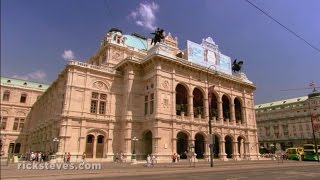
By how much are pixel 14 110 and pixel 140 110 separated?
44.3 m

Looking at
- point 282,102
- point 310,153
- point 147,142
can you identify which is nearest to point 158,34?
point 147,142

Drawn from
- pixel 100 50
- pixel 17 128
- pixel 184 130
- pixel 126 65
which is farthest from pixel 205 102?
pixel 17 128

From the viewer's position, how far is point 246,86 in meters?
53.5

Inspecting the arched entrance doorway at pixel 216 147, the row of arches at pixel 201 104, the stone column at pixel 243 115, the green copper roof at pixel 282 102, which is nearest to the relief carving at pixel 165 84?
the row of arches at pixel 201 104

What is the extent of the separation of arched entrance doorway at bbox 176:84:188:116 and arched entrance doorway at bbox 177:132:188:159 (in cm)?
382

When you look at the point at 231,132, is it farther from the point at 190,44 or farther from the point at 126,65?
the point at 126,65

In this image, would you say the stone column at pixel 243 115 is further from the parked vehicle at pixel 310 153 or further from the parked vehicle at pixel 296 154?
the parked vehicle at pixel 310 153

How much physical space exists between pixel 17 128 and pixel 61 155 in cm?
4193

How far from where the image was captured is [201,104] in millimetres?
46438

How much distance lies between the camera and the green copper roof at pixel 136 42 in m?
55.5

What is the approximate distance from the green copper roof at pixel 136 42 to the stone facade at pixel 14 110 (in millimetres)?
34197

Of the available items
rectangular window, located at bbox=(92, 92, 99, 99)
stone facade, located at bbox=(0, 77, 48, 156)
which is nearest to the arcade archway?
rectangular window, located at bbox=(92, 92, 99, 99)

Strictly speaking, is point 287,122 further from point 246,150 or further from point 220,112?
point 220,112

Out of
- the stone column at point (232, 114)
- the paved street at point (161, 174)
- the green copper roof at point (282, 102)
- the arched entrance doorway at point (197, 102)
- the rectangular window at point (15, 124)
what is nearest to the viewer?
the paved street at point (161, 174)
